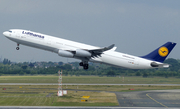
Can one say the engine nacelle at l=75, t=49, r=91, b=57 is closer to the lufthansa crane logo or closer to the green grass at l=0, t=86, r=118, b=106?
the green grass at l=0, t=86, r=118, b=106

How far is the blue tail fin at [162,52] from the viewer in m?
53.2

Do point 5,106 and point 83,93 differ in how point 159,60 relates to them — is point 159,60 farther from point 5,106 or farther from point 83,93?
point 5,106

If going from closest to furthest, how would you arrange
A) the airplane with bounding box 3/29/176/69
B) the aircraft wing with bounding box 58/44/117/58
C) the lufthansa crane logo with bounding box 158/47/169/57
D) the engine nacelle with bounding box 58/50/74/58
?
1. the engine nacelle with bounding box 58/50/74/58
2. the aircraft wing with bounding box 58/44/117/58
3. the airplane with bounding box 3/29/176/69
4. the lufthansa crane logo with bounding box 158/47/169/57

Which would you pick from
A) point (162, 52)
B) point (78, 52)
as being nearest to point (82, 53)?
point (78, 52)

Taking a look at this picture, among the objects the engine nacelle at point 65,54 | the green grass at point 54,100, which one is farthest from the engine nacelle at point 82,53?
the green grass at point 54,100

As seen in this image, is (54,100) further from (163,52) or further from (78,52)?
(163,52)

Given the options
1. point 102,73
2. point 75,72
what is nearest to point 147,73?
point 102,73

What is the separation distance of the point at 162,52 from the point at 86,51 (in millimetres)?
16568

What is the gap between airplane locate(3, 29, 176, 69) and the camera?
50.0 metres

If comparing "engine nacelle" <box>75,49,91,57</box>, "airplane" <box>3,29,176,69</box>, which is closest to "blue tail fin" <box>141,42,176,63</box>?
"airplane" <box>3,29,176,69</box>

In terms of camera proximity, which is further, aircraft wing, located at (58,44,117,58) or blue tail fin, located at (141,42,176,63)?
blue tail fin, located at (141,42,176,63)

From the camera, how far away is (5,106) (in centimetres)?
3741

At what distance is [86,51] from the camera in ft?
164

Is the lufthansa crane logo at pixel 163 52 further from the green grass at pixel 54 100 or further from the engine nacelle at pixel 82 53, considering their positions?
the engine nacelle at pixel 82 53
